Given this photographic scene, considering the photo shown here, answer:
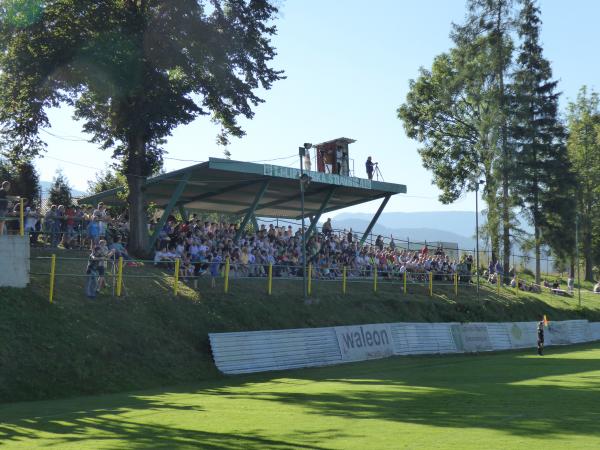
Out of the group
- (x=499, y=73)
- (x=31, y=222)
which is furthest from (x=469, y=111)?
(x=31, y=222)

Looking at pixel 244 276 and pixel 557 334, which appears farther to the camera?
pixel 557 334

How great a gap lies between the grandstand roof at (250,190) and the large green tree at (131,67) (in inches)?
84.8

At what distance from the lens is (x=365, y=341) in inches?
1216

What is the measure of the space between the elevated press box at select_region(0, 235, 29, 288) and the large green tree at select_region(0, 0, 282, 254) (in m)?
9.51

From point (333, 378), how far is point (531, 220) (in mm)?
39953

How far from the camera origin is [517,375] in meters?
23.9

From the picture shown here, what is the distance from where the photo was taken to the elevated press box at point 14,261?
882 inches

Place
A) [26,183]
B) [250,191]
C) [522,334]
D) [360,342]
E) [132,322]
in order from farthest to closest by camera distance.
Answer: [26,183] < [522,334] < [250,191] < [360,342] < [132,322]

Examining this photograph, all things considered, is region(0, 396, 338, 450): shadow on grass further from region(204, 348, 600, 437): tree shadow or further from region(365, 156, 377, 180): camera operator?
region(365, 156, 377, 180): camera operator

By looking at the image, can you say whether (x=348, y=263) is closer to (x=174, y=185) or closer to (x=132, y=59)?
(x=174, y=185)

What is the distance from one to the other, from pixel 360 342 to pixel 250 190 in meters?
12.3

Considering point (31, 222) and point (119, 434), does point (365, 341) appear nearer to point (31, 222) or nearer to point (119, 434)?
point (31, 222)

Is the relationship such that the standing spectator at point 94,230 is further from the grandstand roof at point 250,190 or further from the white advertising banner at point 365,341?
the white advertising banner at point 365,341

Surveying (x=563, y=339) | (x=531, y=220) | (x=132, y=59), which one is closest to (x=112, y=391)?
(x=132, y=59)
